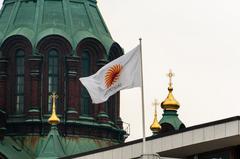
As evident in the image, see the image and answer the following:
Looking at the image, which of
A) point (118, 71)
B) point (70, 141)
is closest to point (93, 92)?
point (118, 71)

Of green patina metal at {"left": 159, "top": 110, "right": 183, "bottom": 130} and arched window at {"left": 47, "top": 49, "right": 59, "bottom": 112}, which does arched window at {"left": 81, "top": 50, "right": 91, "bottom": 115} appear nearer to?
arched window at {"left": 47, "top": 49, "right": 59, "bottom": 112}

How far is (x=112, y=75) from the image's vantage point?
66.2 m

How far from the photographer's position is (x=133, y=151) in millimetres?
69438

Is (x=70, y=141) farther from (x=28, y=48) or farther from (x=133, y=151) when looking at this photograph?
(x=133, y=151)

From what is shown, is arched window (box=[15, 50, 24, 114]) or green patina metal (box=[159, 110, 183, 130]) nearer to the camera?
arched window (box=[15, 50, 24, 114])

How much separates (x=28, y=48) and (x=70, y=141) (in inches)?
267

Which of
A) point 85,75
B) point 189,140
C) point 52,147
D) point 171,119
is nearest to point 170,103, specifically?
point 171,119

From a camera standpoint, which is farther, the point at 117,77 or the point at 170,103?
the point at 170,103

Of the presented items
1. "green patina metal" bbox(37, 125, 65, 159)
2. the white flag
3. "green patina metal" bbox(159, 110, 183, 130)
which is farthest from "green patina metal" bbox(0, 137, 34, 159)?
the white flag

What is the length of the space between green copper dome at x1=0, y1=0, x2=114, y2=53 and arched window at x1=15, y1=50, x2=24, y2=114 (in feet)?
4.81

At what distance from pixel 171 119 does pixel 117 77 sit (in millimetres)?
46667

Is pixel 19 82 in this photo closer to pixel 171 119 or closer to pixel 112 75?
pixel 171 119

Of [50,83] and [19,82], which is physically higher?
[19,82]

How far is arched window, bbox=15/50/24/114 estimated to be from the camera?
10769cm
